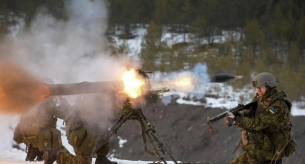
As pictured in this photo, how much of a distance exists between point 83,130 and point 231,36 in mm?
28489

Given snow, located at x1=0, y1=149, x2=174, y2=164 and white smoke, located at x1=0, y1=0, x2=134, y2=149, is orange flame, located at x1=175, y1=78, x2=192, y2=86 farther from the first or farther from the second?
snow, located at x1=0, y1=149, x2=174, y2=164

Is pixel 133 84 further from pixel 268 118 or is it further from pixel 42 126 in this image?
Result: pixel 268 118

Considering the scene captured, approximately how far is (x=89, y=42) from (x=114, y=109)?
2605 millimetres

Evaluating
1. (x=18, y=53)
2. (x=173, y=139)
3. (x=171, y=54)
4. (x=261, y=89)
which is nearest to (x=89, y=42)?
(x=18, y=53)

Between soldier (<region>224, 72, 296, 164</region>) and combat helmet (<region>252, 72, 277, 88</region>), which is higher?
combat helmet (<region>252, 72, 277, 88</region>)

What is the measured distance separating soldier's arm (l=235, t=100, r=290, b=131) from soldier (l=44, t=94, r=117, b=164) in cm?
249

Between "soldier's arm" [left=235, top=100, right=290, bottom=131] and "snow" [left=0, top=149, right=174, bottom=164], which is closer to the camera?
"soldier's arm" [left=235, top=100, right=290, bottom=131]

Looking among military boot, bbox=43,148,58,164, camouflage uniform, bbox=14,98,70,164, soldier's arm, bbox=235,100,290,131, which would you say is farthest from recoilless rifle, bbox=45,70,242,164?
soldier's arm, bbox=235,100,290,131

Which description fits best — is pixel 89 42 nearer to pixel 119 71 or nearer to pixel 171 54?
pixel 119 71

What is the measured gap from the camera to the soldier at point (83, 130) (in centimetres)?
802

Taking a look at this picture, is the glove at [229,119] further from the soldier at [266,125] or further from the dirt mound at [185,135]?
the dirt mound at [185,135]

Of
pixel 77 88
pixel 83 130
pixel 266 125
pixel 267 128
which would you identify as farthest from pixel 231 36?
pixel 266 125

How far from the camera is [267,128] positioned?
6984mm

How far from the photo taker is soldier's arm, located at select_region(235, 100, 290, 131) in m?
6.77
